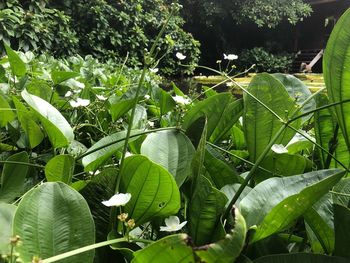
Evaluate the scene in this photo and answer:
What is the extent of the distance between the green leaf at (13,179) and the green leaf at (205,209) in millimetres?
208

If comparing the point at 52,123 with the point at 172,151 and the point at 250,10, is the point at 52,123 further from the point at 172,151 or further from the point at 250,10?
the point at 250,10

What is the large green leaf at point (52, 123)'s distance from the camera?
451mm

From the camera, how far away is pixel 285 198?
0.96 ft

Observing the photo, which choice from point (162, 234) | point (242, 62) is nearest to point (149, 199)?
point (162, 234)

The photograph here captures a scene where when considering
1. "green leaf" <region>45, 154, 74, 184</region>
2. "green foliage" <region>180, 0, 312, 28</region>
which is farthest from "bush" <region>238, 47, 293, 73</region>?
"green leaf" <region>45, 154, 74, 184</region>

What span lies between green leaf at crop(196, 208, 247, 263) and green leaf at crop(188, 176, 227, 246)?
87 millimetres

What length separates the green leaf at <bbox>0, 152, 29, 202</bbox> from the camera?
44 cm

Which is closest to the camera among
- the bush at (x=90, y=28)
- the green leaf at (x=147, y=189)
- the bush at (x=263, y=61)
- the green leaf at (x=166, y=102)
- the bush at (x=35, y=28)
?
the green leaf at (x=147, y=189)

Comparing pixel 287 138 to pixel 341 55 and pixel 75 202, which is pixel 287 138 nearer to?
pixel 341 55

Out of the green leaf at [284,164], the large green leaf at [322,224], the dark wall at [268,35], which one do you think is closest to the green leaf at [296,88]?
the green leaf at [284,164]

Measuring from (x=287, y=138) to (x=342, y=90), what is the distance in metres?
0.14

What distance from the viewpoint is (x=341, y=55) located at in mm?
399

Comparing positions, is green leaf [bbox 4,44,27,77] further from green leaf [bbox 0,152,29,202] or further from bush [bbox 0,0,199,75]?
bush [bbox 0,0,199,75]

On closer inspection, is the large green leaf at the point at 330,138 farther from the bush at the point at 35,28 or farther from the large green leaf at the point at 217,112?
the bush at the point at 35,28
